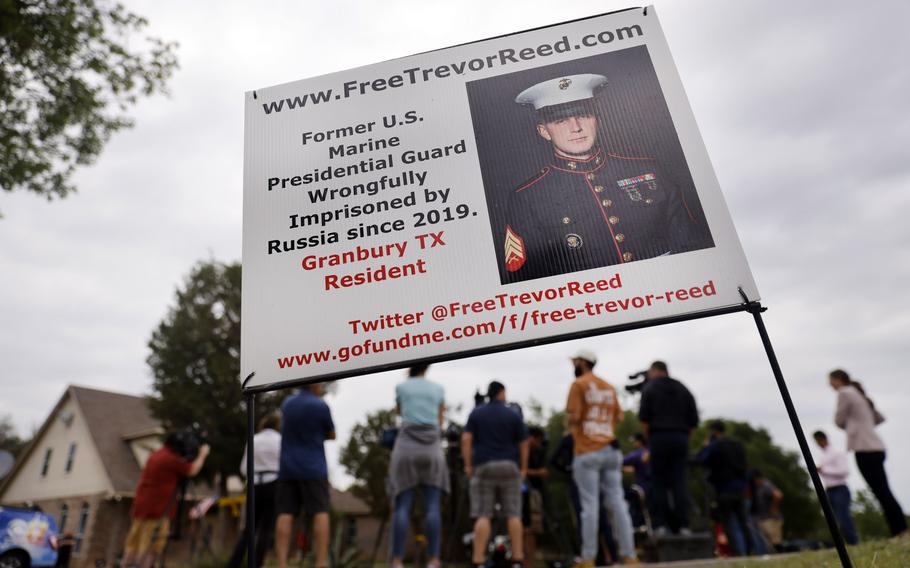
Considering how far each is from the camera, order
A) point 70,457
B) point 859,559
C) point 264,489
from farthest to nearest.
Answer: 1. point 70,457
2. point 264,489
3. point 859,559

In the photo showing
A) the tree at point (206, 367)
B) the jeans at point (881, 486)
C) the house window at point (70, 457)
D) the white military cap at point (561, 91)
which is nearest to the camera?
the white military cap at point (561, 91)

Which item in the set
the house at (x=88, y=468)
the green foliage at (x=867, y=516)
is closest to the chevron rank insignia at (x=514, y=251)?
the house at (x=88, y=468)

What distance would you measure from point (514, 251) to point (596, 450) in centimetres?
294

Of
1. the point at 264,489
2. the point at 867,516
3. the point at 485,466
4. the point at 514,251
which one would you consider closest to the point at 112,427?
the point at 264,489

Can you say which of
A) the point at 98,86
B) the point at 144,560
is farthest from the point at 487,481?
the point at 98,86

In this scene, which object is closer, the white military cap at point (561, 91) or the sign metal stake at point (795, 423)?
the sign metal stake at point (795, 423)

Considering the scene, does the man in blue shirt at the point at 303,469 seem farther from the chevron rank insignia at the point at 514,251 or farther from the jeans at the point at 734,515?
the jeans at the point at 734,515

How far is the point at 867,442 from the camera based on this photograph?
543 cm

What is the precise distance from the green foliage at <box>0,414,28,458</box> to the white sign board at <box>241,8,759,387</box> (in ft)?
159

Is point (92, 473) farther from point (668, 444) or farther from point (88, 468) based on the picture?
point (668, 444)

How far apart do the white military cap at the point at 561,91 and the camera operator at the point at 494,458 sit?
3.05 metres

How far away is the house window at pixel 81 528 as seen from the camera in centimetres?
2356

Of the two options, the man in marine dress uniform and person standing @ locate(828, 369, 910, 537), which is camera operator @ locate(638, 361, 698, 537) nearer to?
person standing @ locate(828, 369, 910, 537)

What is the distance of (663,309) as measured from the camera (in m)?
2.19
